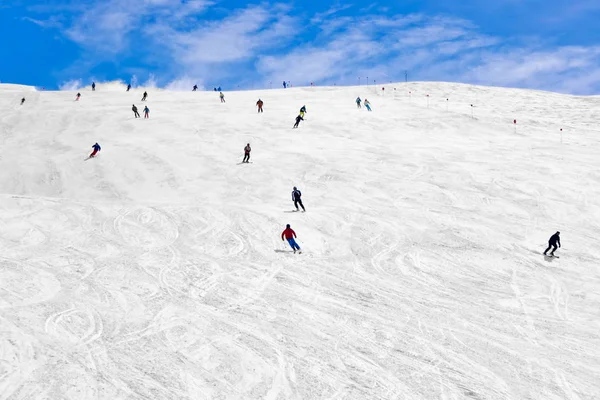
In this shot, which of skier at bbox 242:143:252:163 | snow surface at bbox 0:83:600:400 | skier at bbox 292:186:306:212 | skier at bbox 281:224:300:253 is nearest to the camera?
snow surface at bbox 0:83:600:400

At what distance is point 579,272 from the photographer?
16594 mm

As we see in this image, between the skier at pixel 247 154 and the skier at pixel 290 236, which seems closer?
the skier at pixel 290 236

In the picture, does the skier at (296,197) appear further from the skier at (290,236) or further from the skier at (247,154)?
the skier at (247,154)

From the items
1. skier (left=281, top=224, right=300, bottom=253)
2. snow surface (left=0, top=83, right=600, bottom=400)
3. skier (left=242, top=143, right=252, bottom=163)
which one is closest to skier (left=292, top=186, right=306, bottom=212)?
snow surface (left=0, top=83, right=600, bottom=400)

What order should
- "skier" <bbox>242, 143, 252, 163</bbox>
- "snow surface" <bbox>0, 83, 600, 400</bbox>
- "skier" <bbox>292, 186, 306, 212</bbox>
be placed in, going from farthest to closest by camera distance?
"skier" <bbox>242, 143, 252, 163</bbox>
"skier" <bbox>292, 186, 306, 212</bbox>
"snow surface" <bbox>0, 83, 600, 400</bbox>

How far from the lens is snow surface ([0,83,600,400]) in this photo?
10223mm

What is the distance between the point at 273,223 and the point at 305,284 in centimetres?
554

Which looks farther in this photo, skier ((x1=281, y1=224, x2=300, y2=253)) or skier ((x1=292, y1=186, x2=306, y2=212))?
skier ((x1=292, y1=186, x2=306, y2=212))

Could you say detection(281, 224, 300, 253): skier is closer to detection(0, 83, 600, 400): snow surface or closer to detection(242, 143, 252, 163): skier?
detection(0, 83, 600, 400): snow surface

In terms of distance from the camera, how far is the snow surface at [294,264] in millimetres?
10223

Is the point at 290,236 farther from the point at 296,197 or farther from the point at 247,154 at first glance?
the point at 247,154

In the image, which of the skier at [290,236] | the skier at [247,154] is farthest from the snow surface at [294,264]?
the skier at [247,154]

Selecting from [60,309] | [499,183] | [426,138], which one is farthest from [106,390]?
[426,138]

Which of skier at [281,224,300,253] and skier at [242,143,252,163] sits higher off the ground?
skier at [242,143,252,163]
